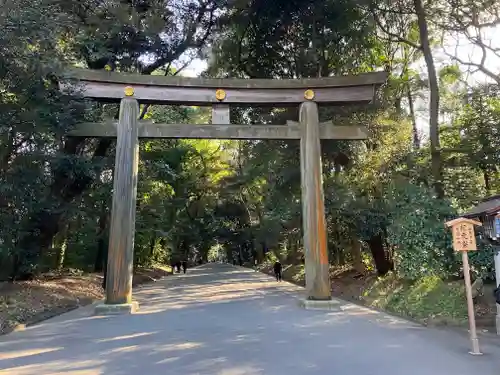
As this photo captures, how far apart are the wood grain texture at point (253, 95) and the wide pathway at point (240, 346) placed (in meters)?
5.35

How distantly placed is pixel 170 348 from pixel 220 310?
13.8ft

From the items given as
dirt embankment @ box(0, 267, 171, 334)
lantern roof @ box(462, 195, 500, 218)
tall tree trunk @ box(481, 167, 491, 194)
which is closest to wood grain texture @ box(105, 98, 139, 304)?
dirt embankment @ box(0, 267, 171, 334)

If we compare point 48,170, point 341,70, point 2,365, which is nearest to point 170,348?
point 2,365

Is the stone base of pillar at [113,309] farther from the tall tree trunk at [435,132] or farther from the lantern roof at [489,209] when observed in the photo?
the tall tree trunk at [435,132]

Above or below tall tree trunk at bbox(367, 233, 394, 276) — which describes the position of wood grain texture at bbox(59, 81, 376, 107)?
above

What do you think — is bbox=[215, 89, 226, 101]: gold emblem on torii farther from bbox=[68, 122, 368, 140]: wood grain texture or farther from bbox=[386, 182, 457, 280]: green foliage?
bbox=[386, 182, 457, 280]: green foliage

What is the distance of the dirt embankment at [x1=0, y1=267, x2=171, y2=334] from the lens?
8.31m

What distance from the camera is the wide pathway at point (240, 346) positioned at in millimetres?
5031

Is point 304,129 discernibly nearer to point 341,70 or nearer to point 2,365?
point 341,70

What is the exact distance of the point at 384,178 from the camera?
1362 centimetres

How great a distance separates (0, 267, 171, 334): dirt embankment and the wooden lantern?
791 centimetres

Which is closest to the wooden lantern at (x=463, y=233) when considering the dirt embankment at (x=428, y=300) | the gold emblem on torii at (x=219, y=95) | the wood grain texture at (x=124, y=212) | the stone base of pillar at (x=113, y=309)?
the dirt embankment at (x=428, y=300)

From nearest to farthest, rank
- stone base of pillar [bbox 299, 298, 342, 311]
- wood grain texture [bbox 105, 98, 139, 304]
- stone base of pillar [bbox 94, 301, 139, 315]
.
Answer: stone base of pillar [bbox 94, 301, 139, 315]
wood grain texture [bbox 105, 98, 139, 304]
stone base of pillar [bbox 299, 298, 342, 311]

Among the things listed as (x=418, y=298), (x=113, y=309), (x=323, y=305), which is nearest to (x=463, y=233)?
(x=418, y=298)
